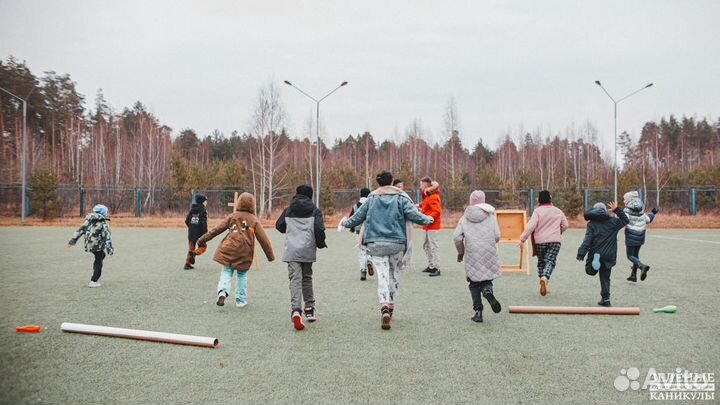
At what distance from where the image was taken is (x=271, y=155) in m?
40.7

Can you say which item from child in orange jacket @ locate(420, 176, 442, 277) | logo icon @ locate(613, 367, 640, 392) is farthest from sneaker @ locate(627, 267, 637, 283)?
logo icon @ locate(613, 367, 640, 392)

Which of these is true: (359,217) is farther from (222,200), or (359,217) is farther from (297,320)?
(222,200)

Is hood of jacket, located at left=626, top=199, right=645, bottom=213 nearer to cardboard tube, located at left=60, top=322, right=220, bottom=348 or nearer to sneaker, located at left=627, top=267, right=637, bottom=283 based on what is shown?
sneaker, located at left=627, top=267, right=637, bottom=283

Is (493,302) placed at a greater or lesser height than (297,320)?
greater

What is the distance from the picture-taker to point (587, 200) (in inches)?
1563

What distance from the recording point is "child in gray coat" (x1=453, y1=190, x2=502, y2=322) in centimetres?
734

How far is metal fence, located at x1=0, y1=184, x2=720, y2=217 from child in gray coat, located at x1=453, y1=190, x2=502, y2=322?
3045 cm

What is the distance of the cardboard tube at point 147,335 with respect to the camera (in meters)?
5.77

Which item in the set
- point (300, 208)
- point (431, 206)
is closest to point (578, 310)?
point (300, 208)

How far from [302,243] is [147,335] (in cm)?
233

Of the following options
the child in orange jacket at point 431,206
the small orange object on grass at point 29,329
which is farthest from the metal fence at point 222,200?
the small orange object on grass at point 29,329

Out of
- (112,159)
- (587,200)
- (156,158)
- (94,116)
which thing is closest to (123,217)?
(156,158)

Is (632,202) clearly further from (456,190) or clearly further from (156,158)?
(156,158)

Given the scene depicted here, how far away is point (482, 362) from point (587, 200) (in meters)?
38.1
